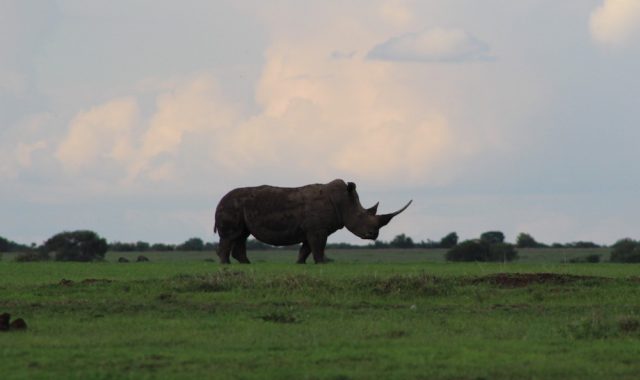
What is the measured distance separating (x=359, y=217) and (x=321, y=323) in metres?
11.8

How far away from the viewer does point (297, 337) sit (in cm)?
1850

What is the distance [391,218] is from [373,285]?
7683 millimetres

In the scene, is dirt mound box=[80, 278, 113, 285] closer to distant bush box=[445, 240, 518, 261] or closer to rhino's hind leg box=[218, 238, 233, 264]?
rhino's hind leg box=[218, 238, 233, 264]

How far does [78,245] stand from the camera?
61.1 m

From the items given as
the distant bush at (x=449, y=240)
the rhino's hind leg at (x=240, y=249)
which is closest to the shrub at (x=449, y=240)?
the distant bush at (x=449, y=240)

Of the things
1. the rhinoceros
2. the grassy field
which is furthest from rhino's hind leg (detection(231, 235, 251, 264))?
the grassy field

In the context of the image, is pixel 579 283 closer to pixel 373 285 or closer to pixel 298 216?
pixel 373 285

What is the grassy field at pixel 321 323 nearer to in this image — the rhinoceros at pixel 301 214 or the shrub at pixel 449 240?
the rhinoceros at pixel 301 214

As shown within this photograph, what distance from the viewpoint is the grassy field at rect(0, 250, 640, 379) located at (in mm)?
15992

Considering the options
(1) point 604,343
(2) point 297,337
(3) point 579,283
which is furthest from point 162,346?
(3) point 579,283

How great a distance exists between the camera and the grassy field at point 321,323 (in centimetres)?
1599

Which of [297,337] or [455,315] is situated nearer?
[297,337]

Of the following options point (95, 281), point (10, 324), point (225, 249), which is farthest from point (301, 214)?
point (10, 324)

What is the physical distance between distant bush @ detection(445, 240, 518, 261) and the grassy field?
25482 millimetres
